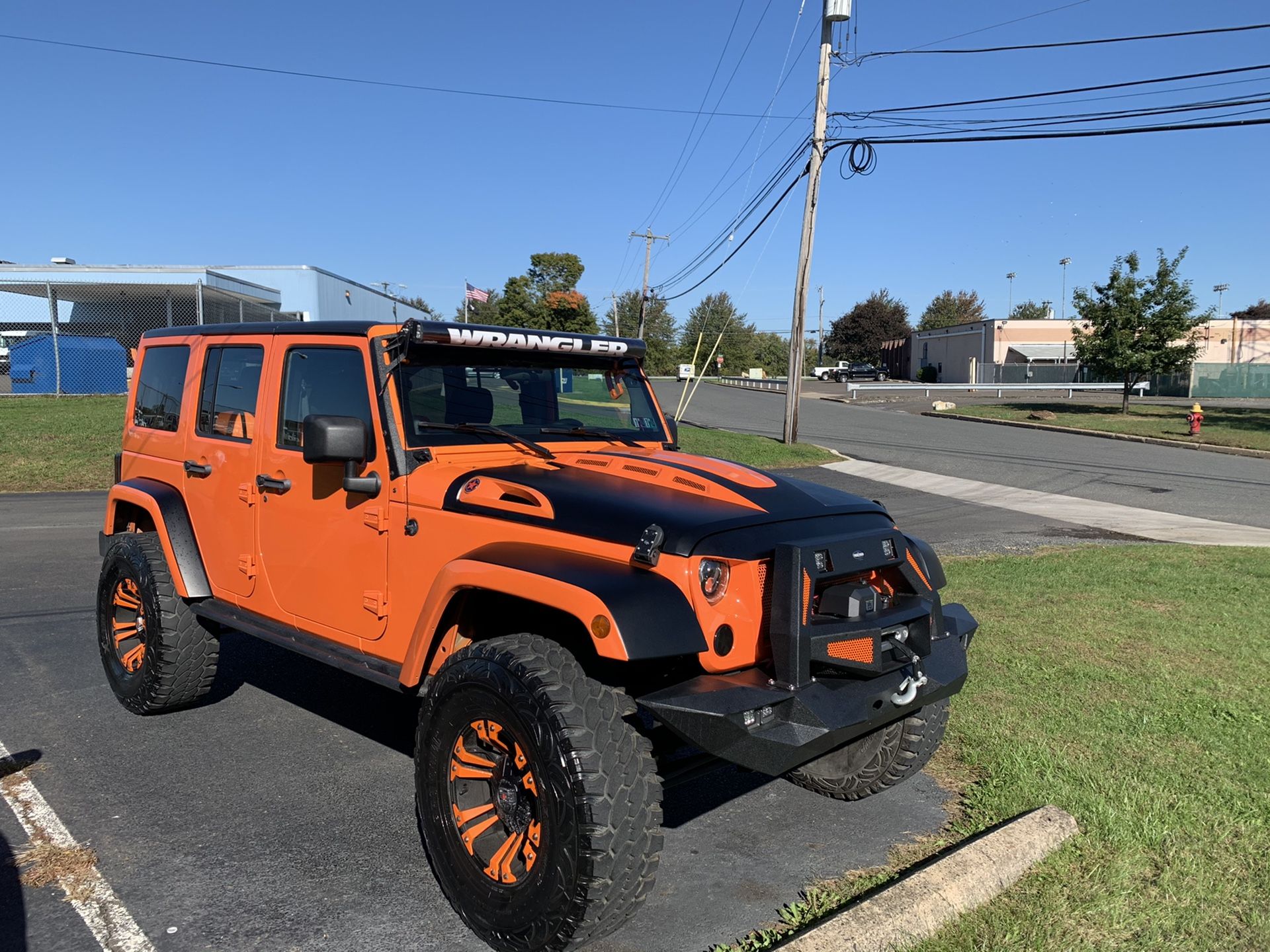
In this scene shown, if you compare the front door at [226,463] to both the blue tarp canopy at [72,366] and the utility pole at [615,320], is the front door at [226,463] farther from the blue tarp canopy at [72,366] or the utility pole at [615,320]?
the utility pole at [615,320]

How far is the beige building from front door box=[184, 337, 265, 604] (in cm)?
5587

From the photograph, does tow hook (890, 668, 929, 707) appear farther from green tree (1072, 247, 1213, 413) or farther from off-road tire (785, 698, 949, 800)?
green tree (1072, 247, 1213, 413)

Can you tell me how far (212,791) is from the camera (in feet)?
13.7

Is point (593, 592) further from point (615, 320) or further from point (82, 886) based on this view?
point (615, 320)

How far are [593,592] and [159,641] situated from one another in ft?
9.59

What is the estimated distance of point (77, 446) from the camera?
15.7 metres

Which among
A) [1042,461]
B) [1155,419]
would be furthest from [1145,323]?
[1042,461]

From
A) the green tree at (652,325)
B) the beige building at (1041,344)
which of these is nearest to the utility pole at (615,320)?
the green tree at (652,325)

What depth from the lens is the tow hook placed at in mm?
3225

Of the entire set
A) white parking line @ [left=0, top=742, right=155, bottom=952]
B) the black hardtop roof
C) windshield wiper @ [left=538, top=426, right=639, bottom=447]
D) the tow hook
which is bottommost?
white parking line @ [left=0, top=742, right=155, bottom=952]

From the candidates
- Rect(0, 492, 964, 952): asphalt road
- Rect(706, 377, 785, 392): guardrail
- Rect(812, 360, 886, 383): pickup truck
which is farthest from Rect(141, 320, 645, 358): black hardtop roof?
Rect(812, 360, 886, 383): pickup truck

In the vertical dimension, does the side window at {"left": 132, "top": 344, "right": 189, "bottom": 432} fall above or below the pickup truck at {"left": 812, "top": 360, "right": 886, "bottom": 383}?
below

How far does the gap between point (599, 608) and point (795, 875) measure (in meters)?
1.50

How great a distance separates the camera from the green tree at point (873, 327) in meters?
86.6
